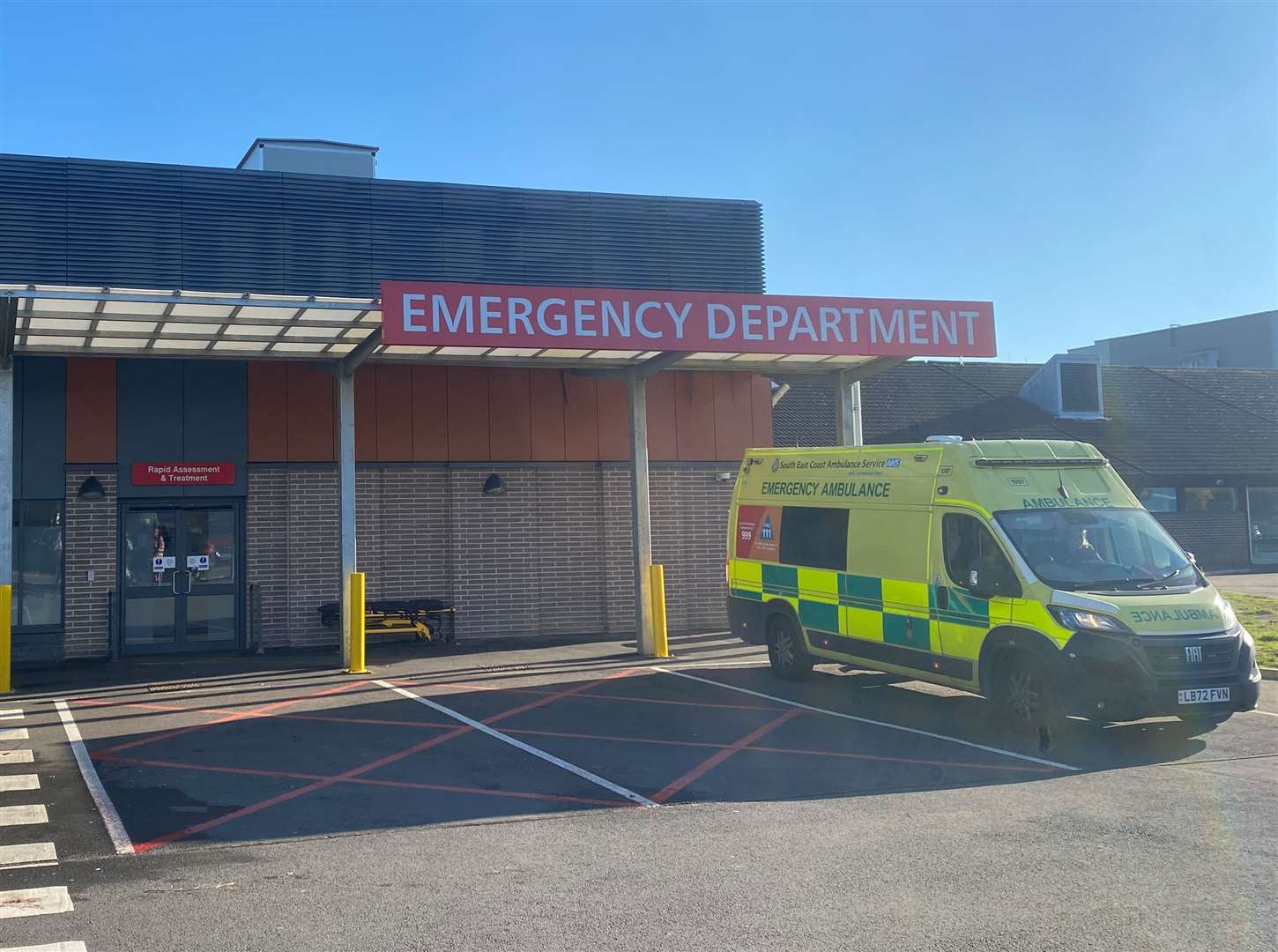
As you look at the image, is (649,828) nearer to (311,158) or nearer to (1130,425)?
(311,158)

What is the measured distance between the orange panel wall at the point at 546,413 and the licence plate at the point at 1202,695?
36.8 ft

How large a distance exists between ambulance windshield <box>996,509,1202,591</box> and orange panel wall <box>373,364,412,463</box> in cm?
1014

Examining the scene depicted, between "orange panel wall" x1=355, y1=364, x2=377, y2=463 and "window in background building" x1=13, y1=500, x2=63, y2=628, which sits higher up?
"orange panel wall" x1=355, y1=364, x2=377, y2=463

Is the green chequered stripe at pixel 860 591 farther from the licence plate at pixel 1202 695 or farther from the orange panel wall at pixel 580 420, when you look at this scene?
the orange panel wall at pixel 580 420

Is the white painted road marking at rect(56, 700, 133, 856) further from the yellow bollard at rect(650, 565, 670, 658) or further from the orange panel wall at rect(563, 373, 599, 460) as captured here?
the orange panel wall at rect(563, 373, 599, 460)

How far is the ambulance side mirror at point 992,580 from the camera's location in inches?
393

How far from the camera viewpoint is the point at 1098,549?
10312 millimetres

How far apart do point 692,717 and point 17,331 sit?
31.0 feet

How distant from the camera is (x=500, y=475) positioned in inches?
723

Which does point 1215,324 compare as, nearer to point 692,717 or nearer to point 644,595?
point 644,595

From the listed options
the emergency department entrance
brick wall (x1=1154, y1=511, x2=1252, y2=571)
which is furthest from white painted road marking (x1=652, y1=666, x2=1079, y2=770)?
brick wall (x1=1154, y1=511, x2=1252, y2=571)

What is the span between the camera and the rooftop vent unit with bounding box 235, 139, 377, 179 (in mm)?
20828

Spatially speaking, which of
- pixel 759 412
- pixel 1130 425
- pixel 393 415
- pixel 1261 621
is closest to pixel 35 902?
pixel 393 415

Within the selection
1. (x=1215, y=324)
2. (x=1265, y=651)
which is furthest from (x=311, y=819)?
(x=1215, y=324)
